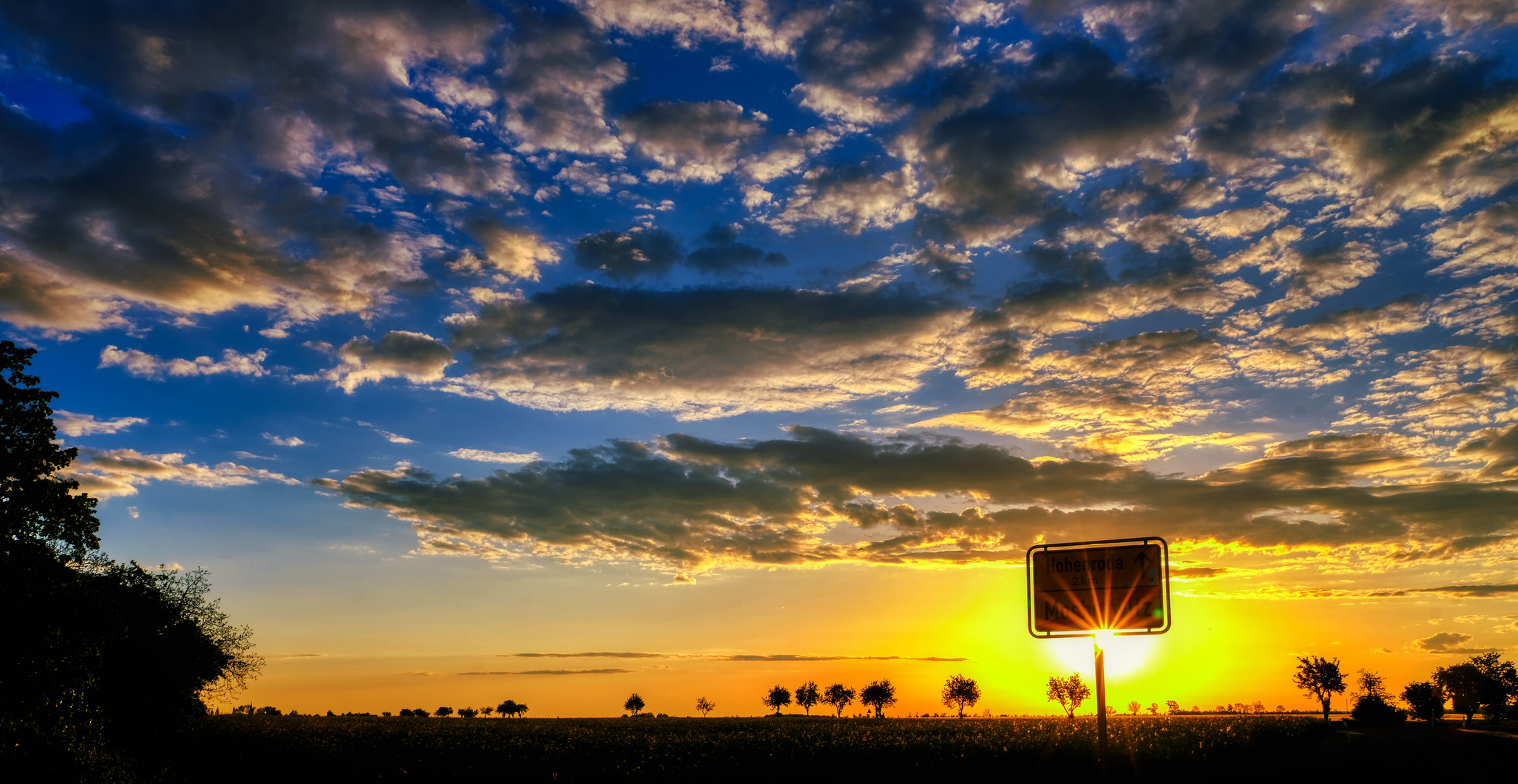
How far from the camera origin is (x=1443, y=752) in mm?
37219

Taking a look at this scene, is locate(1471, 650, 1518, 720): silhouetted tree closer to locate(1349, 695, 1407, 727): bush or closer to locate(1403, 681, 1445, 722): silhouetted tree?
locate(1403, 681, 1445, 722): silhouetted tree

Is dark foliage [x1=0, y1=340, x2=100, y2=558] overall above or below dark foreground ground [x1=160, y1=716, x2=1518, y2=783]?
above

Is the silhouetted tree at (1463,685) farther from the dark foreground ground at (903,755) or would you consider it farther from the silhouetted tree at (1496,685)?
the dark foreground ground at (903,755)

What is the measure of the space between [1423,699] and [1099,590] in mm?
164887

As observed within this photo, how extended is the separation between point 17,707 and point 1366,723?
276 feet

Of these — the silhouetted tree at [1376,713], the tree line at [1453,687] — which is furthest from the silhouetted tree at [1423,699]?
the silhouetted tree at [1376,713]

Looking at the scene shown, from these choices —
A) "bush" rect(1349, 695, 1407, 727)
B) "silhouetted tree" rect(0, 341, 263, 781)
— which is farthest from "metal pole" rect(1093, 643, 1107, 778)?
"bush" rect(1349, 695, 1407, 727)

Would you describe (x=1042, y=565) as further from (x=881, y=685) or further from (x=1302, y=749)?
(x=881, y=685)

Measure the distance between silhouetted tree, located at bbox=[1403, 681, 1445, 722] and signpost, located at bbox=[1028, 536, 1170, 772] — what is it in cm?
14769

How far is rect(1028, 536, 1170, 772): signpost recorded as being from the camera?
56.9ft

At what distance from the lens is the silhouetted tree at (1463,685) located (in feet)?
509

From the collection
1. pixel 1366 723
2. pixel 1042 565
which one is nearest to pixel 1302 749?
pixel 1366 723

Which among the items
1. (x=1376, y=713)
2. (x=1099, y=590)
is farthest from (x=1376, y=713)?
(x=1099, y=590)

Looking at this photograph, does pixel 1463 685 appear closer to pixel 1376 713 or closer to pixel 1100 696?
pixel 1376 713
